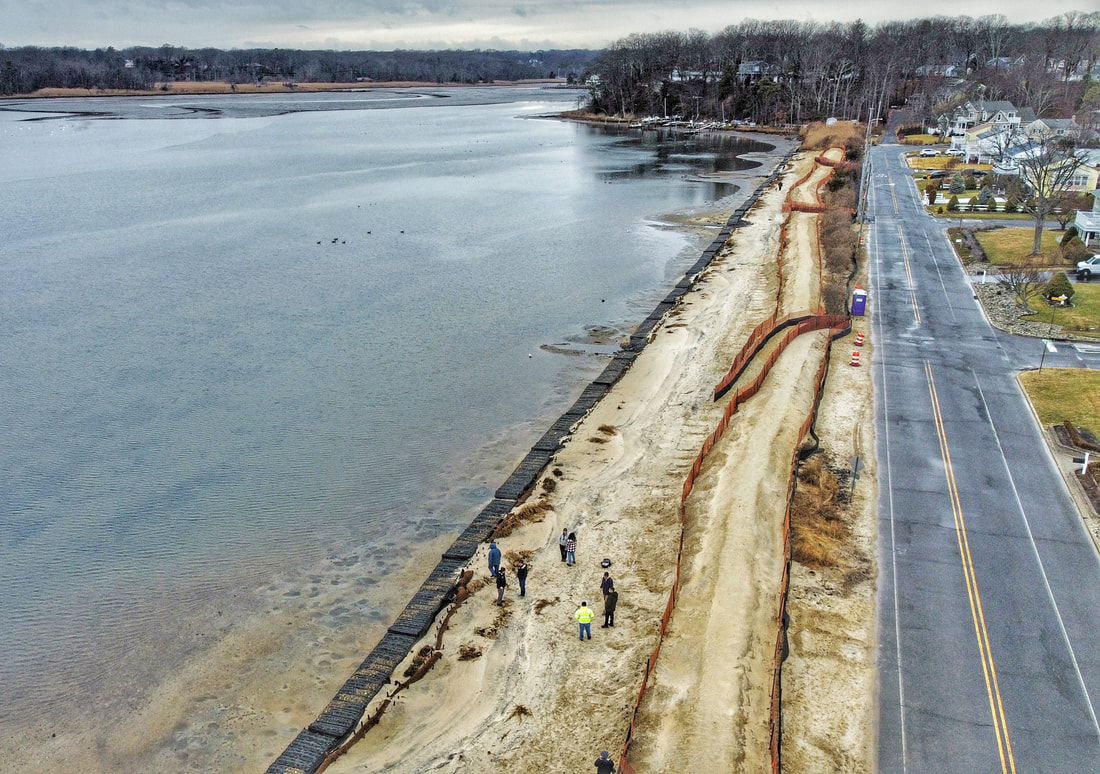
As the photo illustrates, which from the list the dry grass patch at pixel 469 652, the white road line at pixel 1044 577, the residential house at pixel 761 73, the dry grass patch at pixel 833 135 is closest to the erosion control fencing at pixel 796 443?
→ the dry grass patch at pixel 469 652

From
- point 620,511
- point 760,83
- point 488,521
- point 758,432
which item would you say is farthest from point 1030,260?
point 760,83

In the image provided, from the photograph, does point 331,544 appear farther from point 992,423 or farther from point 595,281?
point 595,281

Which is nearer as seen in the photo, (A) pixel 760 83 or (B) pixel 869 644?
(B) pixel 869 644

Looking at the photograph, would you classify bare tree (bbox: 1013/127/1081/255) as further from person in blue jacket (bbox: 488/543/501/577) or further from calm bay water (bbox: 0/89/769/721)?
person in blue jacket (bbox: 488/543/501/577)

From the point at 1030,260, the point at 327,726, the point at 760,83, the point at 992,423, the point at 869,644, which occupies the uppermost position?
the point at 760,83

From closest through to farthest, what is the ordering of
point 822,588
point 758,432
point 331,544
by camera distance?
point 822,588 → point 331,544 → point 758,432

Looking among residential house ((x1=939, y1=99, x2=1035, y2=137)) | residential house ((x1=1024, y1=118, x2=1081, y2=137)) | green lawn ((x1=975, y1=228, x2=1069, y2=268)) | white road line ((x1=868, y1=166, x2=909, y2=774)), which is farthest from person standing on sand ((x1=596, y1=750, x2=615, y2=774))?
residential house ((x1=939, y1=99, x2=1035, y2=137))

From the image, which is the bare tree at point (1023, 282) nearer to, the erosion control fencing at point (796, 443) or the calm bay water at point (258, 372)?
the erosion control fencing at point (796, 443)
